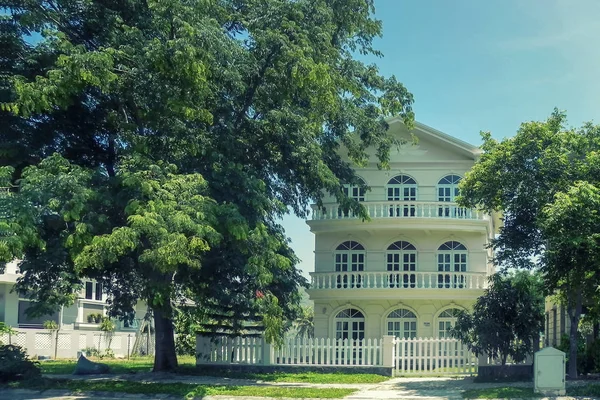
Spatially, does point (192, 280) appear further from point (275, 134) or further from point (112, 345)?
point (112, 345)

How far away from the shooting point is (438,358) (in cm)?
2384

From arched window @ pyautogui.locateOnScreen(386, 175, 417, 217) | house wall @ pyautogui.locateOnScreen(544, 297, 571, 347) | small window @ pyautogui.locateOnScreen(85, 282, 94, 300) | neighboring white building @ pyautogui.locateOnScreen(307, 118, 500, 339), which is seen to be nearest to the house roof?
neighboring white building @ pyautogui.locateOnScreen(307, 118, 500, 339)

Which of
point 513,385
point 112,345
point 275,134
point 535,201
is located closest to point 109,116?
point 275,134

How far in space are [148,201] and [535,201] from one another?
10164 mm

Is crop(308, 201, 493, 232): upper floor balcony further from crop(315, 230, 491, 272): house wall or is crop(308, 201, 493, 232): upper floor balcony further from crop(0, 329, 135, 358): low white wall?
crop(0, 329, 135, 358): low white wall

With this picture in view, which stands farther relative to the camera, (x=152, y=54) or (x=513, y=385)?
(x=513, y=385)

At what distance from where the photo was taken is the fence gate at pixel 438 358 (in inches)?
933

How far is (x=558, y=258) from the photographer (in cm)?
1769

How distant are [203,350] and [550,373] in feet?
38.9

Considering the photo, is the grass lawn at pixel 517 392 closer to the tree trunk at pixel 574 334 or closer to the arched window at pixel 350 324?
the tree trunk at pixel 574 334

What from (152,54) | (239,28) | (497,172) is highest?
(239,28)

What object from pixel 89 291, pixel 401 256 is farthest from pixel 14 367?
pixel 89 291

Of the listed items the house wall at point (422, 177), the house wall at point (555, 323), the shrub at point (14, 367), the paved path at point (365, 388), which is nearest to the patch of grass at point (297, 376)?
the paved path at point (365, 388)

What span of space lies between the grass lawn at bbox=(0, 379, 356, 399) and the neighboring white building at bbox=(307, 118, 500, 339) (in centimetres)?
1181
